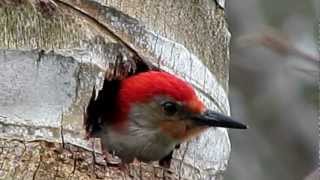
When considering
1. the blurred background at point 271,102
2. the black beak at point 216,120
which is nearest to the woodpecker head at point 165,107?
the black beak at point 216,120

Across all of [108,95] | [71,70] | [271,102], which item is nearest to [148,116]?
[108,95]

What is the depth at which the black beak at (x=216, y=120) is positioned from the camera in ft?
10.6

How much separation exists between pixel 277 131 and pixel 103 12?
374cm

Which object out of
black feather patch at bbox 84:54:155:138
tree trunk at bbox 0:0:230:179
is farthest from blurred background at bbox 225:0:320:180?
tree trunk at bbox 0:0:230:179

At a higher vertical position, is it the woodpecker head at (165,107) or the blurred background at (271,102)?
the blurred background at (271,102)

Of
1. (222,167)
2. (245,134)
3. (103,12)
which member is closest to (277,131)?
(245,134)

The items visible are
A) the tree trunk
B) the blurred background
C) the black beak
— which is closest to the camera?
the tree trunk

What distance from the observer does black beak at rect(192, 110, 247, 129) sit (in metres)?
3.24

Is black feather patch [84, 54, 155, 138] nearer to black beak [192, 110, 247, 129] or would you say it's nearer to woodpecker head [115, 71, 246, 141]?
woodpecker head [115, 71, 246, 141]

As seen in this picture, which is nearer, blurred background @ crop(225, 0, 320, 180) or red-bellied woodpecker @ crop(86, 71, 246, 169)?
red-bellied woodpecker @ crop(86, 71, 246, 169)

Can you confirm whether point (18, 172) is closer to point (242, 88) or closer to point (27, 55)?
point (27, 55)

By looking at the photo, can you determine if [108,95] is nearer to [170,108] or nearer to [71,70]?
[170,108]

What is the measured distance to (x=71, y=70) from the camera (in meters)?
2.87

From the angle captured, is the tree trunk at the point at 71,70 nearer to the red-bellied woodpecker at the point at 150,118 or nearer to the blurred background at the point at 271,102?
the red-bellied woodpecker at the point at 150,118
